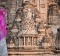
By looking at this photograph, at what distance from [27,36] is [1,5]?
742 mm

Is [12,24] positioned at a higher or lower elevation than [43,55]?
higher

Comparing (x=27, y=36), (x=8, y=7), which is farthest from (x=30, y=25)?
(x=8, y=7)

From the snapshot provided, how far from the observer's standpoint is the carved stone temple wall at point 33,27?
4922mm

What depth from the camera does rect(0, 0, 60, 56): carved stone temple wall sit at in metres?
4.92

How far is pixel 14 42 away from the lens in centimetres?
498

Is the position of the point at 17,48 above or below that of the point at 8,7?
below

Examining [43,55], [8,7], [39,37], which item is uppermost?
[8,7]

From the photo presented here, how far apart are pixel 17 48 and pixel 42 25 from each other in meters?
0.59

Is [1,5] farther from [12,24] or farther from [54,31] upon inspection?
[54,31]

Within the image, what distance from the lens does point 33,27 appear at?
196 inches

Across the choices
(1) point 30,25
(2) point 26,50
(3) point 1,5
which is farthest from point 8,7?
(2) point 26,50

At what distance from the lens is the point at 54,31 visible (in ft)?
16.5

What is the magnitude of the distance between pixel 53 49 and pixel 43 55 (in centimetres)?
20

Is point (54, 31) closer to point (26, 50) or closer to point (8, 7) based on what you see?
point (26, 50)
